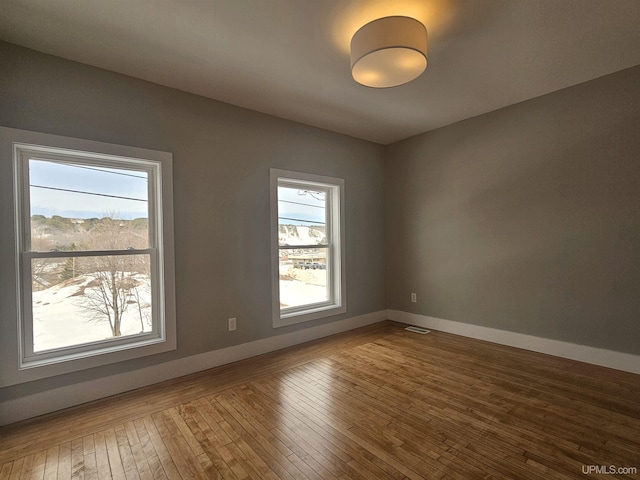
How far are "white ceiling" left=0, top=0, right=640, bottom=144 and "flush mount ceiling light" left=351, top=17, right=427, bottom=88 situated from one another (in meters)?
0.10

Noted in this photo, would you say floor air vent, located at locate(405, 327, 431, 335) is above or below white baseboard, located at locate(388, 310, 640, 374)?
below

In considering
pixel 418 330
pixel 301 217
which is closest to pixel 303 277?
pixel 301 217

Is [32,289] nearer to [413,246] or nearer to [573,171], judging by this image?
[413,246]

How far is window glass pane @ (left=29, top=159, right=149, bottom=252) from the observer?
2334mm

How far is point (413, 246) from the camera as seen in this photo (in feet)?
14.6

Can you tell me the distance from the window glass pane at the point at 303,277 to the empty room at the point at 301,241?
1.2 inches

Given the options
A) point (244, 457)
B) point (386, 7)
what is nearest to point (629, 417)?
point (244, 457)

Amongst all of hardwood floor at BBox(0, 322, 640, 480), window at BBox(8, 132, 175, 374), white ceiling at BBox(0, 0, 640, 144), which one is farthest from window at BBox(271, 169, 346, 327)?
window at BBox(8, 132, 175, 374)

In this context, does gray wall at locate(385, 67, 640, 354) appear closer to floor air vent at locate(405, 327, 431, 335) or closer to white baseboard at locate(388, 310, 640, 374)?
white baseboard at locate(388, 310, 640, 374)

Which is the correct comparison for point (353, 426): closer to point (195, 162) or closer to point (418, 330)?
point (418, 330)

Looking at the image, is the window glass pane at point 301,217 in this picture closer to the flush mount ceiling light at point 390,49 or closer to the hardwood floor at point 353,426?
the hardwood floor at point 353,426

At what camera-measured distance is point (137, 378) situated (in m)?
2.63

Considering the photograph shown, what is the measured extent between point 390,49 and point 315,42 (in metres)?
0.63

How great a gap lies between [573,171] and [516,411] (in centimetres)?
241
